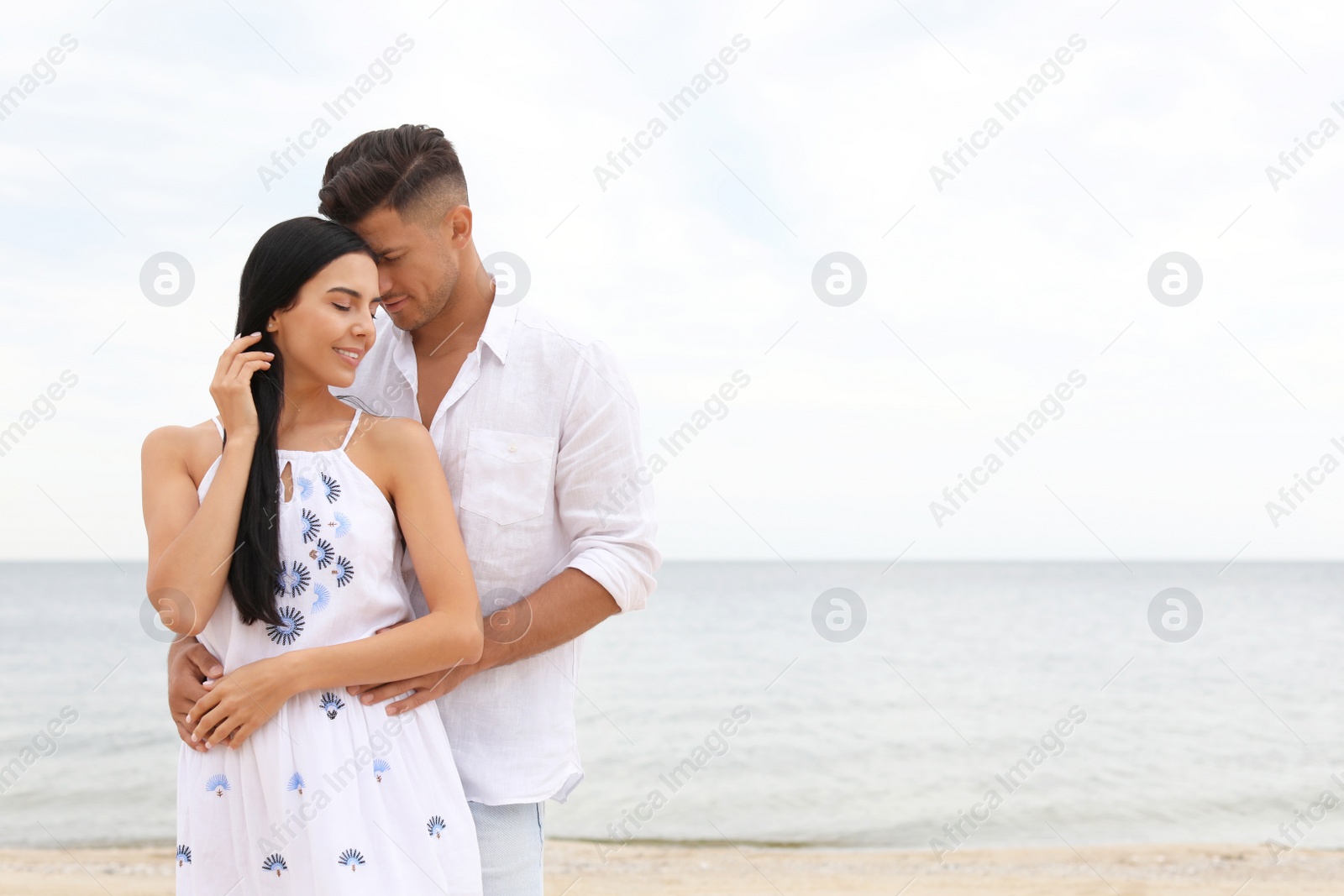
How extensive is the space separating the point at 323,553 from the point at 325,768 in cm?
43

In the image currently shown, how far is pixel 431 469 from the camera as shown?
2152mm

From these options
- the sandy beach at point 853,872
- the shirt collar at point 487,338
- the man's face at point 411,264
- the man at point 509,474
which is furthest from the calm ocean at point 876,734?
the man's face at point 411,264

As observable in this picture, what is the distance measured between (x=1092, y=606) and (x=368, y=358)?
34749 mm

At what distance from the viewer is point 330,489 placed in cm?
210

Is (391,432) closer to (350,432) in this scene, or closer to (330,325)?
(350,432)

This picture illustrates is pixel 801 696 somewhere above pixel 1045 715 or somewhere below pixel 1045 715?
below

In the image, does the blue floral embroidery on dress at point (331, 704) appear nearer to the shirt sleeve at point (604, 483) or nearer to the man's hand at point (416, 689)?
the man's hand at point (416, 689)

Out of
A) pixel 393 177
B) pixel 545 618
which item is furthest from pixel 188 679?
pixel 393 177

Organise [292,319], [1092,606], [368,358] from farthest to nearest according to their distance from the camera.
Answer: [1092,606]
[368,358]
[292,319]

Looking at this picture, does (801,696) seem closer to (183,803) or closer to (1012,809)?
(1012,809)

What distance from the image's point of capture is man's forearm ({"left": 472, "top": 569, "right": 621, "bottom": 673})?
226 cm

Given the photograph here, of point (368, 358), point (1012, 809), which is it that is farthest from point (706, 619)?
point (368, 358)

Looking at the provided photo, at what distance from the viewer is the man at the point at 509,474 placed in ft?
7.56

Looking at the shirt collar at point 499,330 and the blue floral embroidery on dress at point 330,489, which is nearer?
the blue floral embroidery on dress at point 330,489
